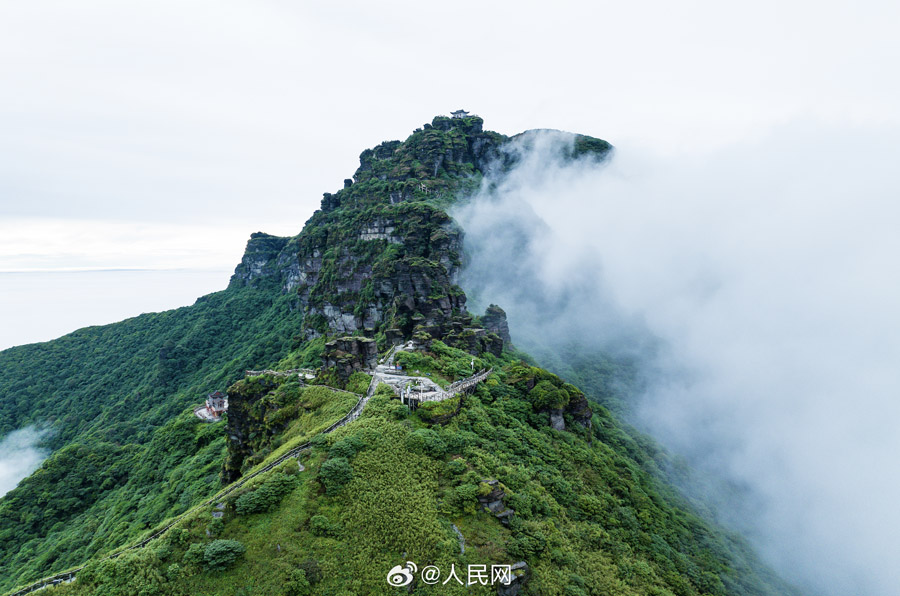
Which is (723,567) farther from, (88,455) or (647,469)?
(88,455)

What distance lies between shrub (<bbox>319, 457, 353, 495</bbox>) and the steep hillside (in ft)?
0.43

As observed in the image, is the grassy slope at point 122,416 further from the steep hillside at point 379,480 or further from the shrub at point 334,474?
the shrub at point 334,474

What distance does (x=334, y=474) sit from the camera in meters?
24.4

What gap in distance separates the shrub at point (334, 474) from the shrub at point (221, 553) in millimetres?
5327

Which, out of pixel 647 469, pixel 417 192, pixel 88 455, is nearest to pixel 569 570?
pixel 647 469

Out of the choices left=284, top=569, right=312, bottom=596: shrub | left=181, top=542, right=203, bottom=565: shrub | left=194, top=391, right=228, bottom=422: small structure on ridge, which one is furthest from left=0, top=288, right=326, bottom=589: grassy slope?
left=284, top=569, right=312, bottom=596: shrub

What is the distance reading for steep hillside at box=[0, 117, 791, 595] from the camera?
2061 cm

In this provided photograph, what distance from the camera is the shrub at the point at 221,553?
1902 cm

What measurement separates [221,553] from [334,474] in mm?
6881

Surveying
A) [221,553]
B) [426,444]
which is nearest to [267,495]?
[221,553]

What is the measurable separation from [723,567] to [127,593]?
4825 centimetres

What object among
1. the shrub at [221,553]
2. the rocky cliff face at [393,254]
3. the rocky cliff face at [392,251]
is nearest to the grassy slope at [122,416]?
the rocky cliff face at [393,254]

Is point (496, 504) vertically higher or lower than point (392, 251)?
lower

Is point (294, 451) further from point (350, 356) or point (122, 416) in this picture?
point (122, 416)
